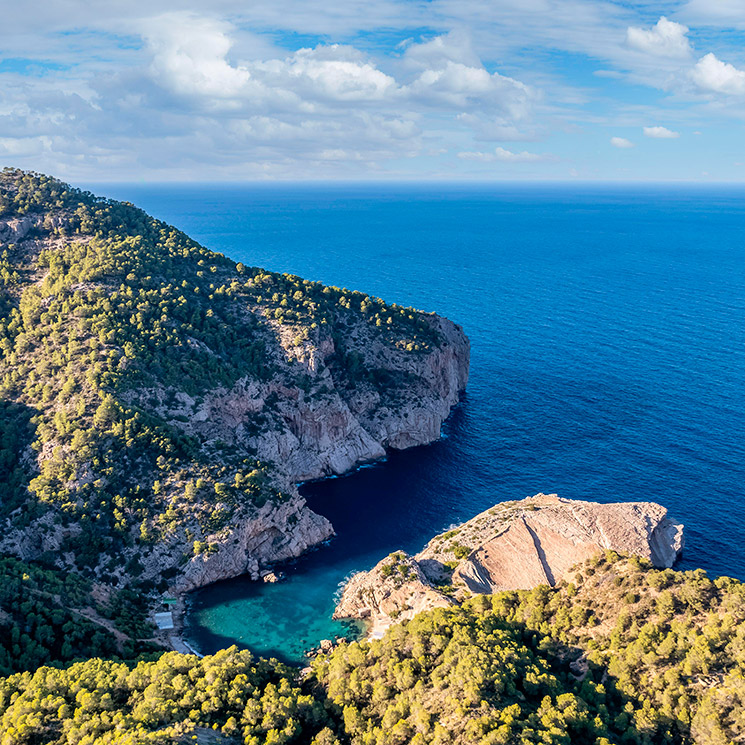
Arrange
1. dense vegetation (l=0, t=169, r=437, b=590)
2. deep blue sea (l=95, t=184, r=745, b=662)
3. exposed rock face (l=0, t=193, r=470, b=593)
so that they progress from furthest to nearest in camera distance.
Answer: dense vegetation (l=0, t=169, r=437, b=590)
exposed rock face (l=0, t=193, r=470, b=593)
deep blue sea (l=95, t=184, r=745, b=662)

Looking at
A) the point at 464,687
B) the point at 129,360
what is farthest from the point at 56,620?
the point at 464,687

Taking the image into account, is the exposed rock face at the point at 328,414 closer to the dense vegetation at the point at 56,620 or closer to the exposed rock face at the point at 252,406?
the exposed rock face at the point at 252,406

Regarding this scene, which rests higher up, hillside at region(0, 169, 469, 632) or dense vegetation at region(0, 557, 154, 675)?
hillside at region(0, 169, 469, 632)

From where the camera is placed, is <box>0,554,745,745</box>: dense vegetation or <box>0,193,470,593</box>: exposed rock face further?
<box>0,193,470,593</box>: exposed rock face

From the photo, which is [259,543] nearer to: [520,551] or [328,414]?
[328,414]

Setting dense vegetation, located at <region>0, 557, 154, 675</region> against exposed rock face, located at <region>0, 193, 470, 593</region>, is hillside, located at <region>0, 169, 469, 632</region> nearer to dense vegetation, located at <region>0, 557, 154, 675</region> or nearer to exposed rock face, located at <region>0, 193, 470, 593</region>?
exposed rock face, located at <region>0, 193, 470, 593</region>

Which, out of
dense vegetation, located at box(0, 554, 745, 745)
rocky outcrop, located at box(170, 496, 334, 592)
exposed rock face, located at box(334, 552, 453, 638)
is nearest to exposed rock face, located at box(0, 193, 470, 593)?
rocky outcrop, located at box(170, 496, 334, 592)

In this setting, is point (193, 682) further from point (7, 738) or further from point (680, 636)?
point (680, 636)

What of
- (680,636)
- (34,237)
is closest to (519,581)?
(680,636)
